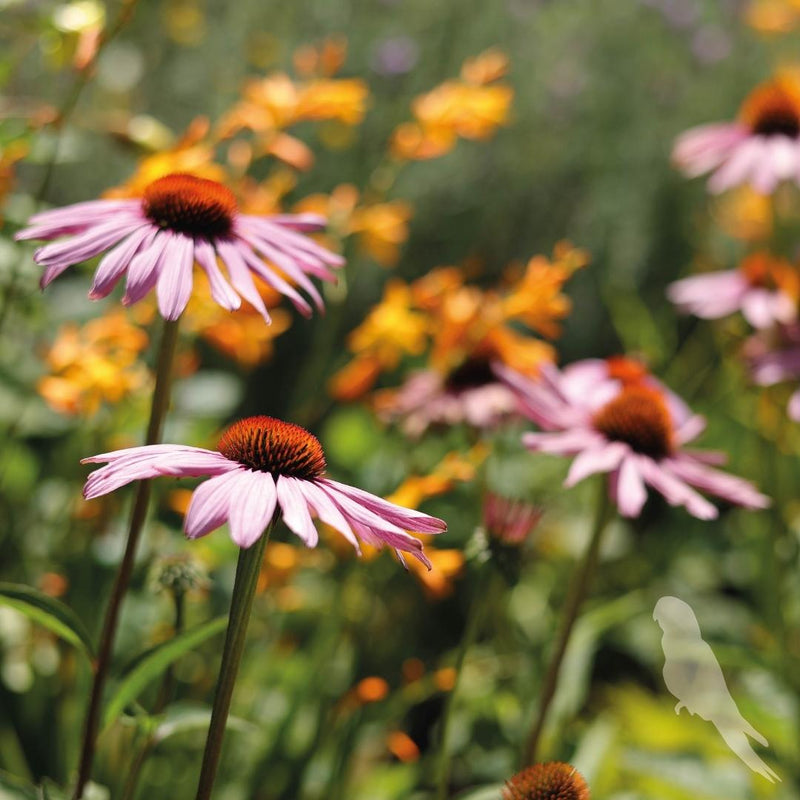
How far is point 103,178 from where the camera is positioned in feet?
7.45

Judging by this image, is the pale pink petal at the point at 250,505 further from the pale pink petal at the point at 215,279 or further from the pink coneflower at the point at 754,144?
the pink coneflower at the point at 754,144

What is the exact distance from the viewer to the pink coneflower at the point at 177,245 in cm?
68

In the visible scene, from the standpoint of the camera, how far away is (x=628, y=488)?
2.77 ft

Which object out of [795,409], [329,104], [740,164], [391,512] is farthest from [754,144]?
[391,512]

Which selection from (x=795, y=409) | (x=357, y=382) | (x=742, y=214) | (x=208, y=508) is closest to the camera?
(x=208, y=508)

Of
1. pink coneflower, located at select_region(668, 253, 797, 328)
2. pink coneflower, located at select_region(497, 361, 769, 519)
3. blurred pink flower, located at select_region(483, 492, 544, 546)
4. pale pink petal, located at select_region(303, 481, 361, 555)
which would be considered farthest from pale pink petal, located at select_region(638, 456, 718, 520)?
pink coneflower, located at select_region(668, 253, 797, 328)

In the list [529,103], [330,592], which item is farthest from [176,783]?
[529,103]

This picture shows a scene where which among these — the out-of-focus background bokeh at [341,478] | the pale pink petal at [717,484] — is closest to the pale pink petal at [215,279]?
the out-of-focus background bokeh at [341,478]

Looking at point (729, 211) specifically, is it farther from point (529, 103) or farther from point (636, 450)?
point (636, 450)

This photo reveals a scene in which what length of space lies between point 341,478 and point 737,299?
580 millimetres

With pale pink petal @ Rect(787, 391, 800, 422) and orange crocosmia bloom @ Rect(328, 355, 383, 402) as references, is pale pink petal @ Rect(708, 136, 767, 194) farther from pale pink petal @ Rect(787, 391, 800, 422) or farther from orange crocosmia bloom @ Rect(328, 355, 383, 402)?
orange crocosmia bloom @ Rect(328, 355, 383, 402)

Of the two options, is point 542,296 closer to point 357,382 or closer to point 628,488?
point 357,382

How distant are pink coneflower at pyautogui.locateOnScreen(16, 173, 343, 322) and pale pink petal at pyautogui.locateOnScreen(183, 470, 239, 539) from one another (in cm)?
16

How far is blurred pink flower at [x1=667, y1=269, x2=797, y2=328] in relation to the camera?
131cm
